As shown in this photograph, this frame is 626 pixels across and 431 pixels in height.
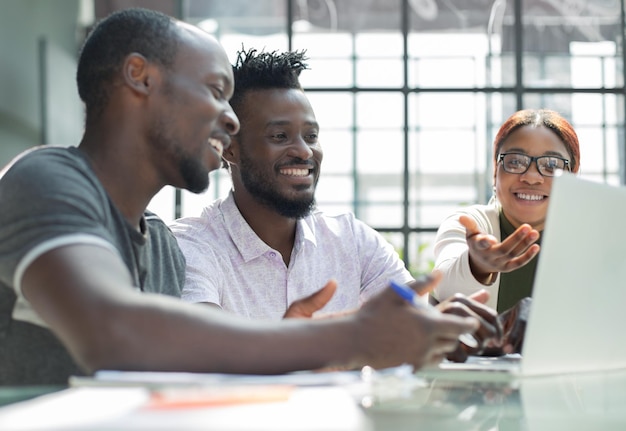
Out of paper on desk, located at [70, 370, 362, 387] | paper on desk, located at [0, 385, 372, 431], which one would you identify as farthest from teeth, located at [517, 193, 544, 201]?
paper on desk, located at [0, 385, 372, 431]

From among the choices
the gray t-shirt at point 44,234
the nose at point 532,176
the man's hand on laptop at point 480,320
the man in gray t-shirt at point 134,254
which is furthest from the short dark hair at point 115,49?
the nose at point 532,176

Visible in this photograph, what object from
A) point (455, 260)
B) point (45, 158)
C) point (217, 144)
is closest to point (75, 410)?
point (45, 158)

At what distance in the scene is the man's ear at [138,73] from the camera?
4.06 ft

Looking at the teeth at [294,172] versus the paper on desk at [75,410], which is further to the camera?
the teeth at [294,172]

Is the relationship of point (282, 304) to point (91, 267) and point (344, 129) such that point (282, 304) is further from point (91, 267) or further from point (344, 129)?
point (344, 129)

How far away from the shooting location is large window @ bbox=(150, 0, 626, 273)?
4.95 metres

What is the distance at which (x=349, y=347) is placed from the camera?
87 centimetres

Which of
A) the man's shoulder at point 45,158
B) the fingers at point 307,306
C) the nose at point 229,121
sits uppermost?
the nose at point 229,121

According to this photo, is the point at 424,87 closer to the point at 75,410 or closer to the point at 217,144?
the point at 217,144

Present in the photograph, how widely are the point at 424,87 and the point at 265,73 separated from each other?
287 centimetres

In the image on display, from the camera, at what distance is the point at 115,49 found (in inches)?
50.3

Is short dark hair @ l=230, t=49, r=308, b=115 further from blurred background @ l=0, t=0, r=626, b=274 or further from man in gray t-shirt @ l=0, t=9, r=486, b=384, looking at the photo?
blurred background @ l=0, t=0, r=626, b=274

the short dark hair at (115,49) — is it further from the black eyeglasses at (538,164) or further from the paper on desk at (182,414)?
the black eyeglasses at (538,164)

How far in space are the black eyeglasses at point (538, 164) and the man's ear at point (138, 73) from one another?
135 cm
